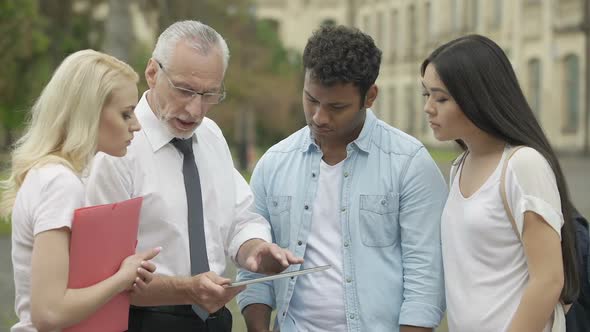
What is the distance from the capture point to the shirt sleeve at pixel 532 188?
4004mm

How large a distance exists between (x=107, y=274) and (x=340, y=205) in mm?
1196

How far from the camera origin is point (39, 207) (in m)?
3.59

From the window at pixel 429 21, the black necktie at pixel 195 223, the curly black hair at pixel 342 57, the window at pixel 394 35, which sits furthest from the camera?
the window at pixel 394 35

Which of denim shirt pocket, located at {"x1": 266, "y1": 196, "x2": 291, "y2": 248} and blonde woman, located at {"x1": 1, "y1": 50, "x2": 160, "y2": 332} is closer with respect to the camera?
blonde woman, located at {"x1": 1, "y1": 50, "x2": 160, "y2": 332}

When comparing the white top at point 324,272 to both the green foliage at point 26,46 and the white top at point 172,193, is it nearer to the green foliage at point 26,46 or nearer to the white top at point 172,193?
the white top at point 172,193

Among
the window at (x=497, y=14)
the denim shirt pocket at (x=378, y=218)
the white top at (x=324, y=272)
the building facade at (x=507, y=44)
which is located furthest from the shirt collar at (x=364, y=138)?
the window at (x=497, y=14)

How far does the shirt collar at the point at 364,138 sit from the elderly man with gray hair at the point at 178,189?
1.70ft

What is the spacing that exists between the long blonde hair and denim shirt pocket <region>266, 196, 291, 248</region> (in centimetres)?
115

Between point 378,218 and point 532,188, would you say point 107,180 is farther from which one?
point 532,188

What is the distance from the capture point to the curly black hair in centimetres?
448

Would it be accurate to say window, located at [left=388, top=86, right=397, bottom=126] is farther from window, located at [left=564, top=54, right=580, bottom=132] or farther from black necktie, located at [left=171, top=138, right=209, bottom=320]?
black necktie, located at [left=171, top=138, right=209, bottom=320]

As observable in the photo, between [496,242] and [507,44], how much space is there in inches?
1765

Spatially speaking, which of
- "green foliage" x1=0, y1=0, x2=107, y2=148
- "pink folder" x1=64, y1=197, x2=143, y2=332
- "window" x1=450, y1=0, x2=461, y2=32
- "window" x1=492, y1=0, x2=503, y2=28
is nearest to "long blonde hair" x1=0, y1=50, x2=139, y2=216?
"pink folder" x1=64, y1=197, x2=143, y2=332

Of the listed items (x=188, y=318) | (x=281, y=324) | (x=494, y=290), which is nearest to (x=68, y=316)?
(x=188, y=318)
